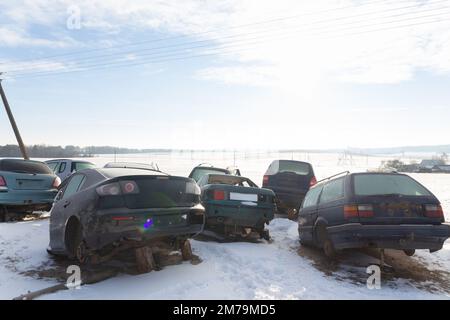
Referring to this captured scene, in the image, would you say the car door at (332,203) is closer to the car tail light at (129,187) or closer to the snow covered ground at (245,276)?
the snow covered ground at (245,276)

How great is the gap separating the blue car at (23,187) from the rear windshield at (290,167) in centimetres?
645

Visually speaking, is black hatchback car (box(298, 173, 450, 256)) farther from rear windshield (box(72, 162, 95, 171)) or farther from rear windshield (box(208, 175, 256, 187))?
rear windshield (box(72, 162, 95, 171))

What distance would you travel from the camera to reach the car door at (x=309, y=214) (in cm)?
733

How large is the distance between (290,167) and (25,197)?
7.73 m

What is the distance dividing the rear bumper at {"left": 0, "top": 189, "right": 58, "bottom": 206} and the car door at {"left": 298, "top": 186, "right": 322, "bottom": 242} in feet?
21.4

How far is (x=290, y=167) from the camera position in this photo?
1269 centimetres

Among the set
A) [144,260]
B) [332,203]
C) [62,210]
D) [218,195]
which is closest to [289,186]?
[218,195]

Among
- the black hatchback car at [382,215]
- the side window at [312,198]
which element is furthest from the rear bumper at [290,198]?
the black hatchback car at [382,215]

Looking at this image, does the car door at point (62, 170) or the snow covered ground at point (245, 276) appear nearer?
the snow covered ground at point (245, 276)

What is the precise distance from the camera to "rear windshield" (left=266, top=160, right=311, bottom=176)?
491 inches

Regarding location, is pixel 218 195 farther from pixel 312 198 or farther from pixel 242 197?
pixel 312 198

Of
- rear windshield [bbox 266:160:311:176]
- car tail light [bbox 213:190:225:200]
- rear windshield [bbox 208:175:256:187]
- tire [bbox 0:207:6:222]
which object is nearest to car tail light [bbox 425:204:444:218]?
car tail light [bbox 213:190:225:200]
